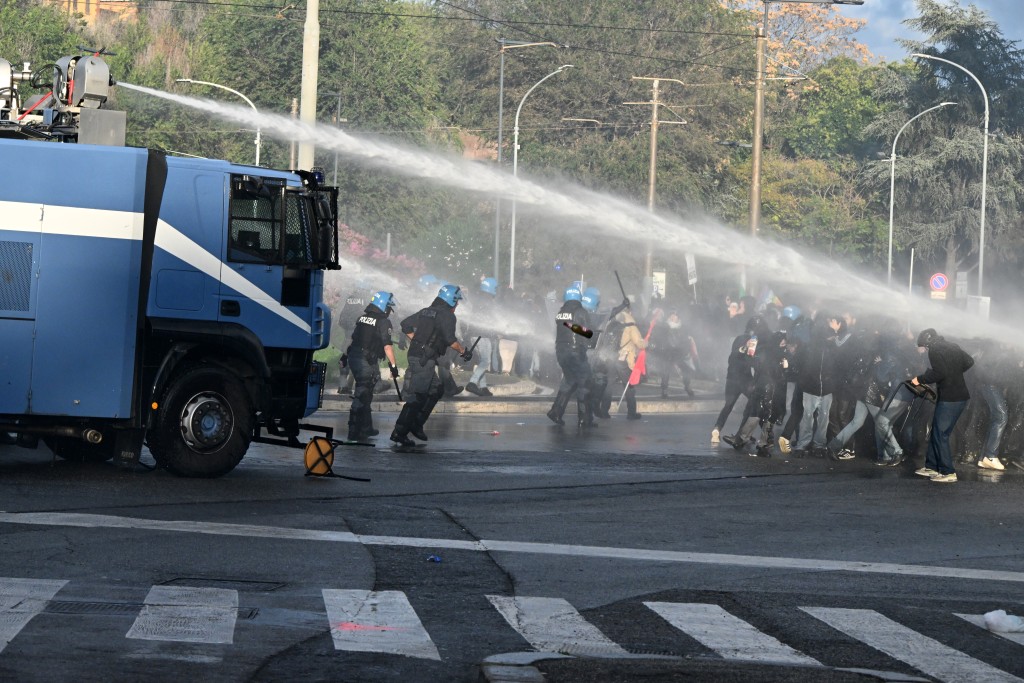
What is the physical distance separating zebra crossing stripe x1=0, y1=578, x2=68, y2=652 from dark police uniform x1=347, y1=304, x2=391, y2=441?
924 cm

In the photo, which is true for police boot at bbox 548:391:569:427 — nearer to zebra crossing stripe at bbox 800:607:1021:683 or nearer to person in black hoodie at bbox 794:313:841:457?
person in black hoodie at bbox 794:313:841:457

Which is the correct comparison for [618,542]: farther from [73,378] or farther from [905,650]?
[73,378]

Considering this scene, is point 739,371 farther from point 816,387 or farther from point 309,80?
point 309,80

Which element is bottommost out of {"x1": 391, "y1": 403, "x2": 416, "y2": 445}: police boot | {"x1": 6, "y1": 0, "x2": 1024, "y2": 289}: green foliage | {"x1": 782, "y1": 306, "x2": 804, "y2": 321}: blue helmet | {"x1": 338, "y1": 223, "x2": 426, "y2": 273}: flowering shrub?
{"x1": 391, "y1": 403, "x2": 416, "y2": 445}: police boot

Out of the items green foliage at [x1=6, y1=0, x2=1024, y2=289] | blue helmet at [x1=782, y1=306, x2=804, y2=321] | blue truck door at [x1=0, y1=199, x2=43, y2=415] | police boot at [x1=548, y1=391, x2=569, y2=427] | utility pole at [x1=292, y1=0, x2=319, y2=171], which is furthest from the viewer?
green foliage at [x1=6, y1=0, x2=1024, y2=289]

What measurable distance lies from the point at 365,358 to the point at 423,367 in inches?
39.3

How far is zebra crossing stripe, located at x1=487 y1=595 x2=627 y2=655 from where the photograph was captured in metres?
7.48

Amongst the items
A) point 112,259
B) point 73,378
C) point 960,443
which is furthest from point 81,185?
point 960,443

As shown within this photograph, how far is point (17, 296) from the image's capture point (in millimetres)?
12742

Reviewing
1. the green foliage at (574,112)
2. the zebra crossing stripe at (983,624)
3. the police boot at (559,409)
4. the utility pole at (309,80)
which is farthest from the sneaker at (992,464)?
the green foliage at (574,112)

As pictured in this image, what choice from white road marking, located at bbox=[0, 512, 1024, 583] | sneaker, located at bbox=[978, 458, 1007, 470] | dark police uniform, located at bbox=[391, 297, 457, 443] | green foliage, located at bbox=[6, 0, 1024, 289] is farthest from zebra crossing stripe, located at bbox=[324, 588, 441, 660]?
green foliage, located at bbox=[6, 0, 1024, 289]

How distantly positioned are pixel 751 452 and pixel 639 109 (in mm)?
49814

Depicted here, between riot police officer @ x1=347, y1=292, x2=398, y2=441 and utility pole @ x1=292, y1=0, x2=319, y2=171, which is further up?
utility pole @ x1=292, y1=0, x2=319, y2=171

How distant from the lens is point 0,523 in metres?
10.5
